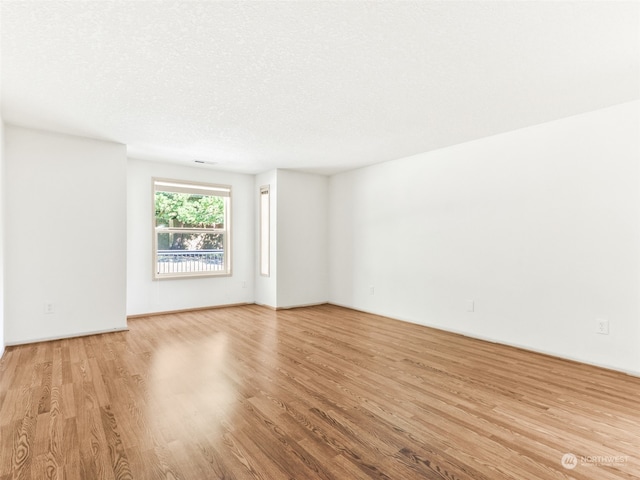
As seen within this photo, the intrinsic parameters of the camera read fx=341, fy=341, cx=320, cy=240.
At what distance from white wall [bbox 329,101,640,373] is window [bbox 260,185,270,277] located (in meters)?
1.94

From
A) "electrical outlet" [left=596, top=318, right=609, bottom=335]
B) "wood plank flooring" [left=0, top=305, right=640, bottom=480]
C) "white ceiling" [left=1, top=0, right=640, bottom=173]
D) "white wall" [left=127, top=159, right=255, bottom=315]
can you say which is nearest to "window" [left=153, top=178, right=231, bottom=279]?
"white wall" [left=127, top=159, right=255, bottom=315]

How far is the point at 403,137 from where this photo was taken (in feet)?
13.7

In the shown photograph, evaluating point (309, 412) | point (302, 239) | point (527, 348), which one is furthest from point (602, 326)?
point (302, 239)

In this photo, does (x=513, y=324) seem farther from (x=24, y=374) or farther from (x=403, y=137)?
(x=24, y=374)

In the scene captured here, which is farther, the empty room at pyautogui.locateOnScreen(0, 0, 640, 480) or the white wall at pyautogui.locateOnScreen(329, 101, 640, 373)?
the white wall at pyautogui.locateOnScreen(329, 101, 640, 373)

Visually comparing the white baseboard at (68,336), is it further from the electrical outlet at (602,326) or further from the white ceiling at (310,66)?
the electrical outlet at (602,326)

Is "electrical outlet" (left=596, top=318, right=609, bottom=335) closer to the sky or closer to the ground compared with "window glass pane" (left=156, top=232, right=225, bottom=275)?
closer to the ground

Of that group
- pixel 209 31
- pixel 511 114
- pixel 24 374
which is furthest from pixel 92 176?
pixel 511 114

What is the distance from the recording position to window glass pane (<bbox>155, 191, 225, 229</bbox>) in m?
5.56

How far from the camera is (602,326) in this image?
322 cm

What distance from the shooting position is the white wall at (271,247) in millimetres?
5949

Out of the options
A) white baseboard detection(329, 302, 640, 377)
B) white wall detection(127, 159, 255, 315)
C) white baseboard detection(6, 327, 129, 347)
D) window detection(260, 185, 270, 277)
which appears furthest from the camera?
window detection(260, 185, 270, 277)

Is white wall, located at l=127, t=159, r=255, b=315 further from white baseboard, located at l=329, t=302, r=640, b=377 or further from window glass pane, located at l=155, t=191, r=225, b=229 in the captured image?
white baseboard, located at l=329, t=302, r=640, b=377

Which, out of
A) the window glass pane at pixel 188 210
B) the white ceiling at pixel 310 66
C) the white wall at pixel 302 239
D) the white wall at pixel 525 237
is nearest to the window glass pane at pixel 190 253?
the window glass pane at pixel 188 210
